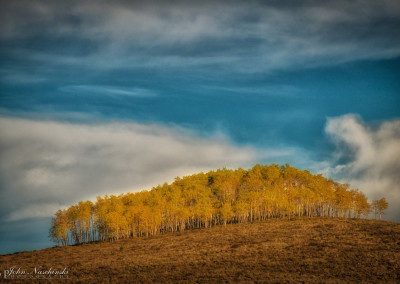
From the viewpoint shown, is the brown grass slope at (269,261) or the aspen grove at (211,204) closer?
the brown grass slope at (269,261)

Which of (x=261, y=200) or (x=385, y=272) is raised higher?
(x=261, y=200)

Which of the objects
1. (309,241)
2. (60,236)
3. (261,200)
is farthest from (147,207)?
(309,241)

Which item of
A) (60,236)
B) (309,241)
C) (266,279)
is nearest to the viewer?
(266,279)

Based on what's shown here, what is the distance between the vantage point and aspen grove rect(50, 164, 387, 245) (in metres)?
97.2

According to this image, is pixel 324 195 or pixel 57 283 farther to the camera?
pixel 324 195

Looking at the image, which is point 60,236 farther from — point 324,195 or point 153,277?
point 324,195

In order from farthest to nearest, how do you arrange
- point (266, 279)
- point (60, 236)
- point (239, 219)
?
point (239, 219) < point (60, 236) < point (266, 279)

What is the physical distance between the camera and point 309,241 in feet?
192

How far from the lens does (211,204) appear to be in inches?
4092

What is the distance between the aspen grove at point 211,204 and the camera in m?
97.2

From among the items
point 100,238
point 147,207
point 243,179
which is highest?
point 243,179

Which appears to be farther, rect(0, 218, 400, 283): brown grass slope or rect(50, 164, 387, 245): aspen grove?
rect(50, 164, 387, 245): aspen grove

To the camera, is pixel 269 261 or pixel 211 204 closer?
pixel 269 261

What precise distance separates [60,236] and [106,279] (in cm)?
6615
